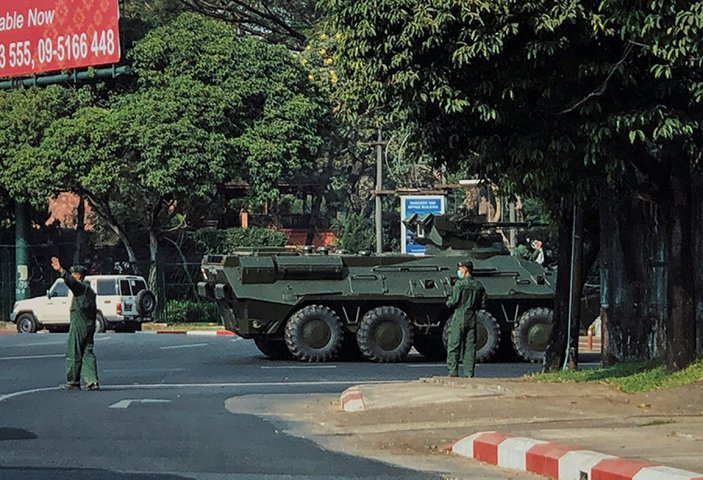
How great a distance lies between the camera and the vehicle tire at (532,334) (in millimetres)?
24875

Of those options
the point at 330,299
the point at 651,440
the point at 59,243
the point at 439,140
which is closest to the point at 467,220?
the point at 330,299

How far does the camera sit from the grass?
15120mm

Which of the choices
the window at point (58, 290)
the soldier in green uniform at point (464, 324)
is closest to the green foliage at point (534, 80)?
the soldier in green uniform at point (464, 324)

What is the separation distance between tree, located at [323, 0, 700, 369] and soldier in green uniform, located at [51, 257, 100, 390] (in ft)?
15.8

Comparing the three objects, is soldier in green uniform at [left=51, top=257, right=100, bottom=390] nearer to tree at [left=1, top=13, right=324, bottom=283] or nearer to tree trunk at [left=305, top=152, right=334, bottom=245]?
tree at [left=1, top=13, right=324, bottom=283]

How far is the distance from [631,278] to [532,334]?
6020mm

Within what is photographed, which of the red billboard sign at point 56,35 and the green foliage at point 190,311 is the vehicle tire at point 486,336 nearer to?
the green foliage at point 190,311

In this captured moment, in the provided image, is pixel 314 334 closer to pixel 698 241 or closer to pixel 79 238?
pixel 698 241

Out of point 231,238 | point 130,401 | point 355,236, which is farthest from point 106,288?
point 130,401

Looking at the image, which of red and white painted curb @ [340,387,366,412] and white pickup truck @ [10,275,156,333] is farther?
white pickup truck @ [10,275,156,333]

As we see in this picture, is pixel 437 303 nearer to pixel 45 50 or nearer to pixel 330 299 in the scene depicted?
pixel 330 299

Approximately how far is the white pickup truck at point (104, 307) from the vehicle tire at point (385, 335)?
1317cm

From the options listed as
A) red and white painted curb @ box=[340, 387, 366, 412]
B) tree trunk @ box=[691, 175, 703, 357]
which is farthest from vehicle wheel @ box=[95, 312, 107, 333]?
tree trunk @ box=[691, 175, 703, 357]

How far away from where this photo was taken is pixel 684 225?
51.5ft
